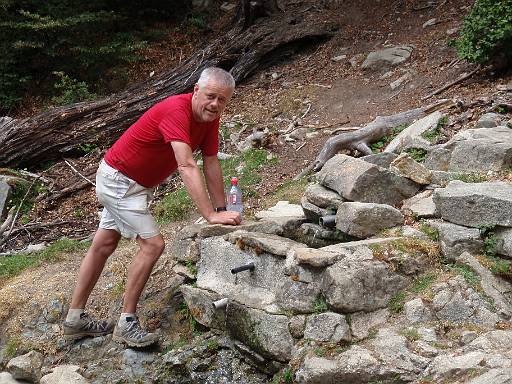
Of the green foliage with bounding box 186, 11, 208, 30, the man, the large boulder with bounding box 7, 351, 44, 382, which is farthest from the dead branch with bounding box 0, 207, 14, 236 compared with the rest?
the green foliage with bounding box 186, 11, 208, 30

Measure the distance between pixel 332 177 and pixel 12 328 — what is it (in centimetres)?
357

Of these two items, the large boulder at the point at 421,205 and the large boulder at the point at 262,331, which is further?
the large boulder at the point at 421,205

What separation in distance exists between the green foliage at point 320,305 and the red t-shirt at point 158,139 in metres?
1.60

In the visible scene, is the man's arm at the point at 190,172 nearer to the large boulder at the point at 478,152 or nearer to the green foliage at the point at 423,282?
the green foliage at the point at 423,282

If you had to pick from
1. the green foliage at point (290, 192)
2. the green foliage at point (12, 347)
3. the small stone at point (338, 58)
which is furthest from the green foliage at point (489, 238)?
the small stone at point (338, 58)

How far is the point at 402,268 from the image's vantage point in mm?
5465

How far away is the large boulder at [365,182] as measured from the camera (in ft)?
20.7

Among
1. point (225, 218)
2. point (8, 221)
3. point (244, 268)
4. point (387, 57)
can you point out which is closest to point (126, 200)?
point (225, 218)

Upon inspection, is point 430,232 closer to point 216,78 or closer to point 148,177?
point 216,78

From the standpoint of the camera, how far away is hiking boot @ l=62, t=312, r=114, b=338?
6562 mm

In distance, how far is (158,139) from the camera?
19.2ft

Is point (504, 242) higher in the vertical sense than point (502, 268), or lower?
higher

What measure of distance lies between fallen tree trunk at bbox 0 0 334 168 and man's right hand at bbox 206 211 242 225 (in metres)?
6.79

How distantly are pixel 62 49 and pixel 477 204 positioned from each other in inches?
445
